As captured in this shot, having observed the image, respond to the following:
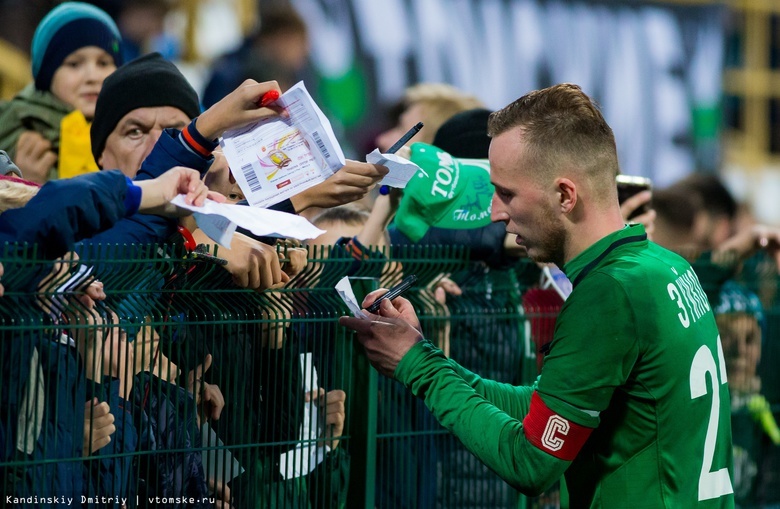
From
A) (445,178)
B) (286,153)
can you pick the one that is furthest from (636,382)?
(445,178)

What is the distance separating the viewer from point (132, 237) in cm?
385

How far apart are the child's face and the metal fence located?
2134mm

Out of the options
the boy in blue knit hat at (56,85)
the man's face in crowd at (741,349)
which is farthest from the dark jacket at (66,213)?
the man's face in crowd at (741,349)

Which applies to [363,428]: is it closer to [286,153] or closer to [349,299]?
[349,299]

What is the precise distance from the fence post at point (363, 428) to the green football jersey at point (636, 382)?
3.52ft

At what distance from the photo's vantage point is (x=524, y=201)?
3.50 metres

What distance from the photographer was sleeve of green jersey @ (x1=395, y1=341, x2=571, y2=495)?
325cm

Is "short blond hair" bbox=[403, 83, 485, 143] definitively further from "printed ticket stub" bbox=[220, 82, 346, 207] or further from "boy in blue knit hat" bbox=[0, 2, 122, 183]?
"printed ticket stub" bbox=[220, 82, 346, 207]

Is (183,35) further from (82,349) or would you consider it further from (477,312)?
(82,349)

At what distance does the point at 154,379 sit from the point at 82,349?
1.07ft

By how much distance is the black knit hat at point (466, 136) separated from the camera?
5.52 metres

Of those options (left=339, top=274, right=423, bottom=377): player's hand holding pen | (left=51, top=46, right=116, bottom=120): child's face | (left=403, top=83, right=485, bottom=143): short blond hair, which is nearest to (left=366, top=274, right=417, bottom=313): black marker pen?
(left=339, top=274, right=423, bottom=377): player's hand holding pen

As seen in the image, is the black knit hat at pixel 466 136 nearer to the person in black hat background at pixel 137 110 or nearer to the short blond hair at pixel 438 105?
the short blond hair at pixel 438 105

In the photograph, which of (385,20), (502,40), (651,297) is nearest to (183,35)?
(385,20)
